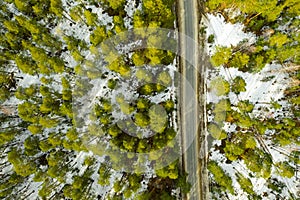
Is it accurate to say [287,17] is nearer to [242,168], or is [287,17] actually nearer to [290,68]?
[290,68]

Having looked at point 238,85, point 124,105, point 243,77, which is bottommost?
point 124,105

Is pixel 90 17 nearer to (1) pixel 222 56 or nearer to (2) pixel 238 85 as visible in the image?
(1) pixel 222 56

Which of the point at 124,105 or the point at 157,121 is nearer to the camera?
the point at 157,121

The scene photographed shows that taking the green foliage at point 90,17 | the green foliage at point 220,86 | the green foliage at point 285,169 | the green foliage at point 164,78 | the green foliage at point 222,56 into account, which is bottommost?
the green foliage at point 285,169

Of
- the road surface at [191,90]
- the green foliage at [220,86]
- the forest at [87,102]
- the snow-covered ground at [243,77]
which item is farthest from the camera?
the snow-covered ground at [243,77]

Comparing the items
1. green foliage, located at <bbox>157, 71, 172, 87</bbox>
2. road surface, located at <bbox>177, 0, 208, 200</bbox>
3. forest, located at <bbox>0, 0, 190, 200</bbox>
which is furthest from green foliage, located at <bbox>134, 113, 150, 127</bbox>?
road surface, located at <bbox>177, 0, 208, 200</bbox>

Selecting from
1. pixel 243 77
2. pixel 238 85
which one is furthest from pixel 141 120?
pixel 243 77

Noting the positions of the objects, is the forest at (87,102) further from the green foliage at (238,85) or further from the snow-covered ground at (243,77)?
the green foliage at (238,85)

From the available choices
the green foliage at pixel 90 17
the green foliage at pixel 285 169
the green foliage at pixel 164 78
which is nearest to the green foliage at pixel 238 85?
the green foliage at pixel 164 78
